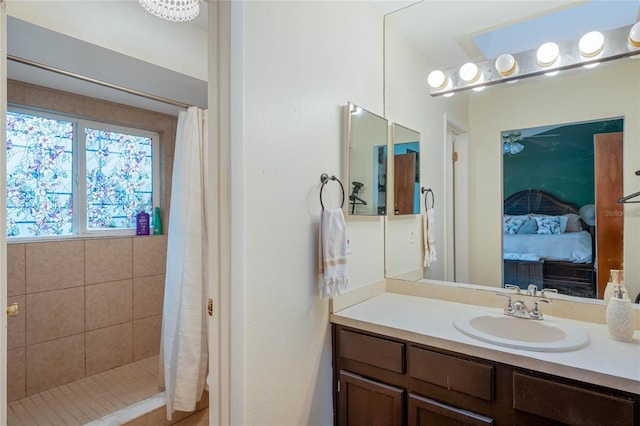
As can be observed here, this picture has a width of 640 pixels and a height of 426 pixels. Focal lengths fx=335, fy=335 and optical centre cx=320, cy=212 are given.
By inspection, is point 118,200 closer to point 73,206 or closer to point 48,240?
point 73,206

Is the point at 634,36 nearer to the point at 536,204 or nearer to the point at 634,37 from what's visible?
the point at 634,37

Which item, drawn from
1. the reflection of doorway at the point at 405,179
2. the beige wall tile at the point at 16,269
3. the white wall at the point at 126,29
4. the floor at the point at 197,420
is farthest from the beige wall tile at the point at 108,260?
the reflection of doorway at the point at 405,179

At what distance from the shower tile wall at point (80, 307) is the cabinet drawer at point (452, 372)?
2379mm

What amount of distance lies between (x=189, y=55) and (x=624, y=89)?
2.29 metres

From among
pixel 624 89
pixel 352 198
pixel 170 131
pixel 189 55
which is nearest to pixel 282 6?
pixel 352 198

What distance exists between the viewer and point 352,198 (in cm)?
167

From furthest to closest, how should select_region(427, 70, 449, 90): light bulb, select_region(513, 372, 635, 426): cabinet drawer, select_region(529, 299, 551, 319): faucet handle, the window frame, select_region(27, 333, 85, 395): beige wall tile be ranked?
the window frame → select_region(27, 333, 85, 395): beige wall tile → select_region(427, 70, 449, 90): light bulb → select_region(529, 299, 551, 319): faucet handle → select_region(513, 372, 635, 426): cabinet drawer

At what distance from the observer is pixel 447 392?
4.07ft

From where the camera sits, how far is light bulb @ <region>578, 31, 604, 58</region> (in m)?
1.41

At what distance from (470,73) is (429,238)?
0.91 m

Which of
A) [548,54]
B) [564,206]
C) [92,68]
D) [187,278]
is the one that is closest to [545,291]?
[564,206]

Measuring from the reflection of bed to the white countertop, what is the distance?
0.58 ft

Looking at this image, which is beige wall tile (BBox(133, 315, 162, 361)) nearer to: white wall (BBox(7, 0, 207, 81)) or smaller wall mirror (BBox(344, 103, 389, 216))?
white wall (BBox(7, 0, 207, 81))

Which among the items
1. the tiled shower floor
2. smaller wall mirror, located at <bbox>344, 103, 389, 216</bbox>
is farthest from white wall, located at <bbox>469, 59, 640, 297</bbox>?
the tiled shower floor
